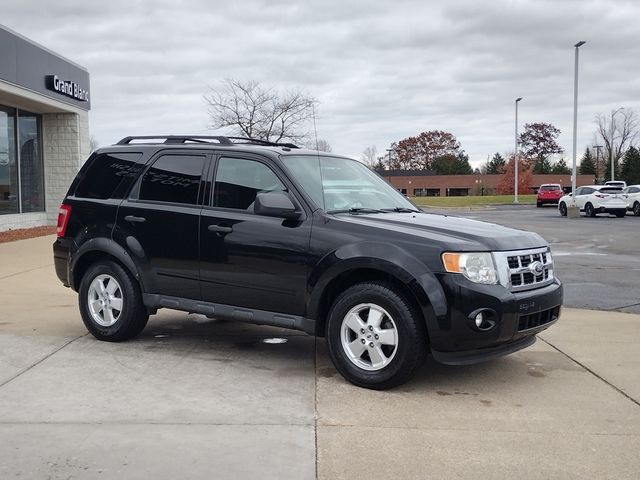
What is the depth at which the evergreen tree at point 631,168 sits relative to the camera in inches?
3068

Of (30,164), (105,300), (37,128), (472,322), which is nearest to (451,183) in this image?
(37,128)

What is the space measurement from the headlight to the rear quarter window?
10.7 ft

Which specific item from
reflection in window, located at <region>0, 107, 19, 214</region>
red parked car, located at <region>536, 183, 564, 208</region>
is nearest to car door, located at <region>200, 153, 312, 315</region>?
reflection in window, located at <region>0, 107, 19, 214</region>

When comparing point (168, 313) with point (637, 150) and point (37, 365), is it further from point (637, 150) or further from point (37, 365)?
point (637, 150)

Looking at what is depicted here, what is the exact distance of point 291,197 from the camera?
5578 millimetres

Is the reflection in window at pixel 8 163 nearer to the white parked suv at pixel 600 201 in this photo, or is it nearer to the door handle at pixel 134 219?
the door handle at pixel 134 219

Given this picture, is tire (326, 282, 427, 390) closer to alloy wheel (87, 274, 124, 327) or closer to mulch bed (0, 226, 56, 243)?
alloy wheel (87, 274, 124, 327)

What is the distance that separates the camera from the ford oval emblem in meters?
5.27

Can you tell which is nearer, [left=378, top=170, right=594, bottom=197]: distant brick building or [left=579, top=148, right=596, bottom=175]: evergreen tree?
[left=378, top=170, right=594, bottom=197]: distant brick building

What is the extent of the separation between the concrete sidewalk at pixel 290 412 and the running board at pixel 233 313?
41 centimetres

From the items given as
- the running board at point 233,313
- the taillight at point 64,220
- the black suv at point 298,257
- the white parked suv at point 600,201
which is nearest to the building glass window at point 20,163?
the taillight at point 64,220

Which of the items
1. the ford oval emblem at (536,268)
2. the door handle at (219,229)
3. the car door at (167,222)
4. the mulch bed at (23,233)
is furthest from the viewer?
the mulch bed at (23,233)

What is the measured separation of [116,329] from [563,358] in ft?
13.6

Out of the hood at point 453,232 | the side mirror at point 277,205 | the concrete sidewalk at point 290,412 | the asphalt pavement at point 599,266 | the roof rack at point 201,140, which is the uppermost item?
the roof rack at point 201,140
